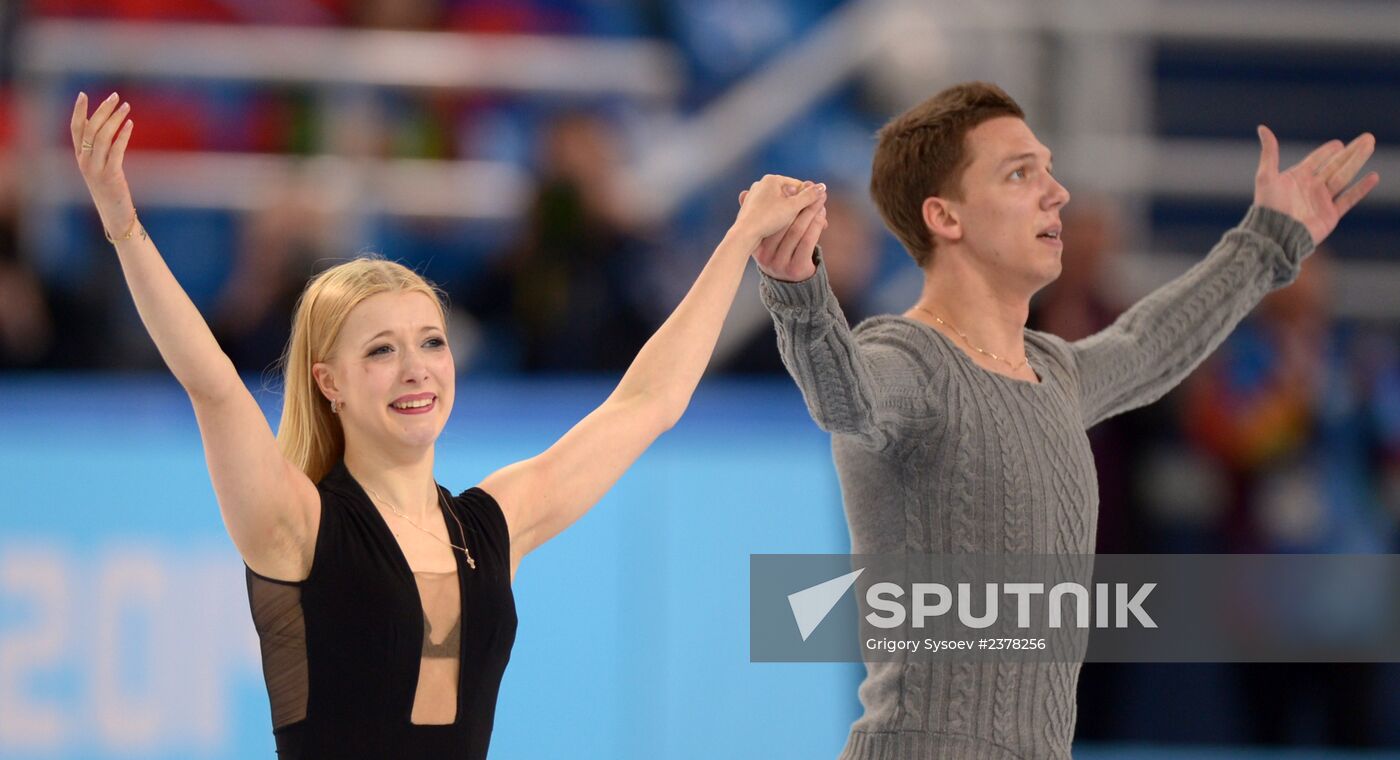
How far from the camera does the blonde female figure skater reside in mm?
2596

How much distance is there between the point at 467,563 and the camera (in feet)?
9.75

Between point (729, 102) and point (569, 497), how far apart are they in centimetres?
451

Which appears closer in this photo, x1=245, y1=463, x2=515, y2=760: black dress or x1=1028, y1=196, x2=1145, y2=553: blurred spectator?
x1=245, y1=463, x2=515, y2=760: black dress

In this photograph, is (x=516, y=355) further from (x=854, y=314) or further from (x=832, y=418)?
(x=832, y=418)

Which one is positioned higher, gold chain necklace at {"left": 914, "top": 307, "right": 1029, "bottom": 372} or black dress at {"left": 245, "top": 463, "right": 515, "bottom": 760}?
gold chain necklace at {"left": 914, "top": 307, "right": 1029, "bottom": 372}

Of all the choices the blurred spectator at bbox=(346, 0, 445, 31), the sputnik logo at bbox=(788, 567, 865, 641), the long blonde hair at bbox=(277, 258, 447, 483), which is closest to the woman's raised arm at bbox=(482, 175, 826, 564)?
the long blonde hair at bbox=(277, 258, 447, 483)

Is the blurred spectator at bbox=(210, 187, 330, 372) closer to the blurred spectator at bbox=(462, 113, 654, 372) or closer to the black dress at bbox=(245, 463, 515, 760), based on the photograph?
the blurred spectator at bbox=(462, 113, 654, 372)

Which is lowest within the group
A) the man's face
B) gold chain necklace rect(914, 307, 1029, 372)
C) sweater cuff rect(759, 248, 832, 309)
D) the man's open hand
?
sweater cuff rect(759, 248, 832, 309)

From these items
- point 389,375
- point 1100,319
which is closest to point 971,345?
point 389,375

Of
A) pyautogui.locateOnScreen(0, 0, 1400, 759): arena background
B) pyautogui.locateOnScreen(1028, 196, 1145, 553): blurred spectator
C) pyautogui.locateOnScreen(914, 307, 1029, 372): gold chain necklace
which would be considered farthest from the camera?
pyautogui.locateOnScreen(1028, 196, 1145, 553): blurred spectator

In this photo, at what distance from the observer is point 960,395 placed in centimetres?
326

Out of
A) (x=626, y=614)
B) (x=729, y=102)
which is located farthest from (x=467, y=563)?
(x=729, y=102)

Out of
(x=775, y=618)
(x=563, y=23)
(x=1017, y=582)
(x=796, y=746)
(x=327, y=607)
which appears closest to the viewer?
(x=327, y=607)

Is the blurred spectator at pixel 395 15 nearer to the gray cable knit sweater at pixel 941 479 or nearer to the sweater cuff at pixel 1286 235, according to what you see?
the sweater cuff at pixel 1286 235
